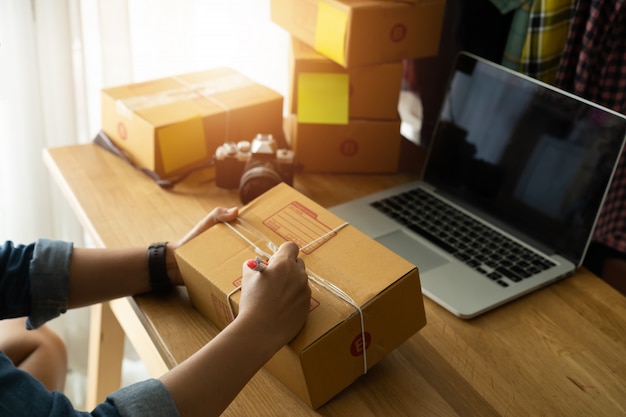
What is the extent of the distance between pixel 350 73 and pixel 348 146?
140mm

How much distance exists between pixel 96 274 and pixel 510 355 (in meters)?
0.58

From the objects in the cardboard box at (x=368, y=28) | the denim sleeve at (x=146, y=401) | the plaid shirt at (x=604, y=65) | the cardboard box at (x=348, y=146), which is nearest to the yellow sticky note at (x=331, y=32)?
the cardboard box at (x=368, y=28)

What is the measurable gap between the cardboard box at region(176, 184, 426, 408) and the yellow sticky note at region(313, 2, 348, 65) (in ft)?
1.13

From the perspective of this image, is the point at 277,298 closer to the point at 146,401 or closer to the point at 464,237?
the point at 146,401

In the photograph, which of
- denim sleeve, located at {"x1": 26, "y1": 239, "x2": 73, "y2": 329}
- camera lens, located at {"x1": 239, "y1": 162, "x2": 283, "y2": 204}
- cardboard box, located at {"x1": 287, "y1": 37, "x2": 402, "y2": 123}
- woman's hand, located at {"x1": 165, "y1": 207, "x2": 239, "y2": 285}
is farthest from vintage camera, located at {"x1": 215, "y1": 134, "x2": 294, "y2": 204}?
denim sleeve, located at {"x1": 26, "y1": 239, "x2": 73, "y2": 329}

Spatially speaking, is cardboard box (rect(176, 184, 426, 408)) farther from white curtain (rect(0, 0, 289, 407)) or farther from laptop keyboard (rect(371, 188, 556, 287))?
white curtain (rect(0, 0, 289, 407))

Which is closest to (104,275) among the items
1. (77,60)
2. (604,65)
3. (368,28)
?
(368,28)

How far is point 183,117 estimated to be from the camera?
1.23 m

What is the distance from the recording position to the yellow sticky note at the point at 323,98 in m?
1.27

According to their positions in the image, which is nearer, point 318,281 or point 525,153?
point 318,281

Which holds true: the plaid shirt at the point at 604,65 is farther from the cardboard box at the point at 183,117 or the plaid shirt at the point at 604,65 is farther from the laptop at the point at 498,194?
the cardboard box at the point at 183,117

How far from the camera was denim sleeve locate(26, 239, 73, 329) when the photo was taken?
93 centimetres

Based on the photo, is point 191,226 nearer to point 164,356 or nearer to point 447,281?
point 164,356

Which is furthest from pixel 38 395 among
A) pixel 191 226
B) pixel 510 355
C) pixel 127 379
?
pixel 127 379
